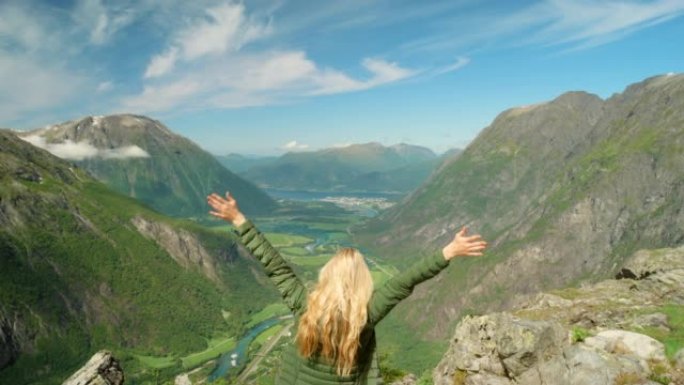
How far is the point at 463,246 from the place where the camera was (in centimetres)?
1080

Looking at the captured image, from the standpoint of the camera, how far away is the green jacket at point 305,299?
10156 mm

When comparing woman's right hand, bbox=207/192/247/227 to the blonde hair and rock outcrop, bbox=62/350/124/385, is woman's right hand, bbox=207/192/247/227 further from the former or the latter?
rock outcrop, bbox=62/350/124/385

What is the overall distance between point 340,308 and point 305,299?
114 cm

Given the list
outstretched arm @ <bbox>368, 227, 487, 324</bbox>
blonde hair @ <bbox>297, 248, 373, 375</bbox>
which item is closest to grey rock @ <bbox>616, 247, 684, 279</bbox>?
outstretched arm @ <bbox>368, 227, 487, 324</bbox>

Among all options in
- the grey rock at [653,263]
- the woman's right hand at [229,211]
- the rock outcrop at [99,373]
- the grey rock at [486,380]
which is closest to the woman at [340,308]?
the woman's right hand at [229,211]

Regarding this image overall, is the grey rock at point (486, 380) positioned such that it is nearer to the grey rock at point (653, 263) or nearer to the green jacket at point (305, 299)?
the green jacket at point (305, 299)

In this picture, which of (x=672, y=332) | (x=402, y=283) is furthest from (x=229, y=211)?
(x=672, y=332)

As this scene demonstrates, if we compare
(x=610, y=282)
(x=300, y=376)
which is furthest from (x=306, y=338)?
(x=610, y=282)

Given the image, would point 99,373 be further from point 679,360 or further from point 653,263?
point 653,263

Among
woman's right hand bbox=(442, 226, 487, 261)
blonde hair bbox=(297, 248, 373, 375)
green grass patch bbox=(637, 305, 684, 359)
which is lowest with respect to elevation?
green grass patch bbox=(637, 305, 684, 359)

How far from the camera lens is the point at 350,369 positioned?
33.2ft

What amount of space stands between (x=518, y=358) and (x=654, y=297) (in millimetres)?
32842

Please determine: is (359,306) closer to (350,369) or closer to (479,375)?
(350,369)

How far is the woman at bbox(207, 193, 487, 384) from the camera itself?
32.1 feet
